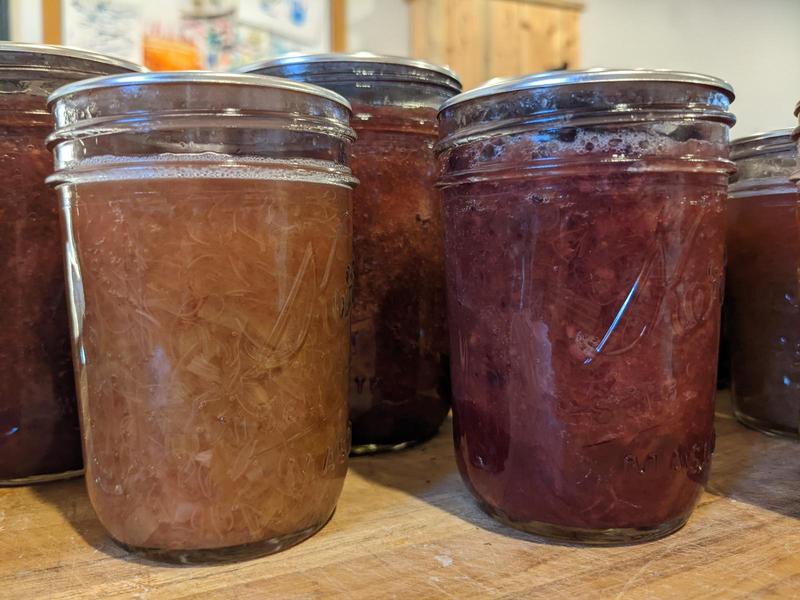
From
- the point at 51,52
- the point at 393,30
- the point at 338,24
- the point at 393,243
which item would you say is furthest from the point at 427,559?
the point at 393,30

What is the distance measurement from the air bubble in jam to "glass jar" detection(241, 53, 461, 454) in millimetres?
215

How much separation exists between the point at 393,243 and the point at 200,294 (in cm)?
34

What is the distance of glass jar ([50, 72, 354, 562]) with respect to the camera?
1.85 ft

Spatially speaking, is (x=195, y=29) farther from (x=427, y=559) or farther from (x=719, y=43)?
(x=719, y=43)

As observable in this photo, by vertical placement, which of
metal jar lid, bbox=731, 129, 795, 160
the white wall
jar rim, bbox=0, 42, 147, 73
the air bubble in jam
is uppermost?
the white wall

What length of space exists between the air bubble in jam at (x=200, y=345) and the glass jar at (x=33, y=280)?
5.8 inches

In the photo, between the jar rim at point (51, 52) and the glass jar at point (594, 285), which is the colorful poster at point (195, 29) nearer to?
the jar rim at point (51, 52)

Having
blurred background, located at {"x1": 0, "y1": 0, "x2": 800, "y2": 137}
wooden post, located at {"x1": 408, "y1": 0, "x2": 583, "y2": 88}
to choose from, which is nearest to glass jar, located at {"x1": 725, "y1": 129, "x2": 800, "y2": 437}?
wooden post, located at {"x1": 408, "y1": 0, "x2": 583, "y2": 88}

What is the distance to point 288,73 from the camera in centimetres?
82

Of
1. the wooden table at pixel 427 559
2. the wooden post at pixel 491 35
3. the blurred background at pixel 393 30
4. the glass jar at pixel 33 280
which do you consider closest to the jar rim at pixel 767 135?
the wooden table at pixel 427 559

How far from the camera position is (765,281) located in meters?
0.94

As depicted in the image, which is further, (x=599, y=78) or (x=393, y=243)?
(x=393, y=243)

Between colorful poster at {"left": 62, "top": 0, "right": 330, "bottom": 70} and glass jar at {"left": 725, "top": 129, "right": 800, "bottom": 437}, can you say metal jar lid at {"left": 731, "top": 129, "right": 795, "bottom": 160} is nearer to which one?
glass jar at {"left": 725, "top": 129, "right": 800, "bottom": 437}

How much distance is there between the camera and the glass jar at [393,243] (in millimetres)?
820
